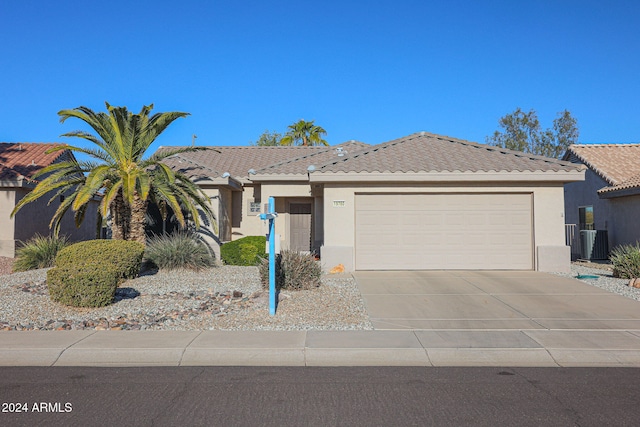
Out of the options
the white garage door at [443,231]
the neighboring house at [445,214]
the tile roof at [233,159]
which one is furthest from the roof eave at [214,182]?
the white garage door at [443,231]

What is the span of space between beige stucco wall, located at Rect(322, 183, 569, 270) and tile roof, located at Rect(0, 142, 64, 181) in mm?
10453

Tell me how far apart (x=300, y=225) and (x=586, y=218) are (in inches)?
502

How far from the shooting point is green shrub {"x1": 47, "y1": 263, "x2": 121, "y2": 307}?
10.1 m

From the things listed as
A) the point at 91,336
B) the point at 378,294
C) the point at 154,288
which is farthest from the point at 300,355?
the point at 154,288

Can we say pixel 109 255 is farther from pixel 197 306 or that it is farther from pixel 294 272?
pixel 294 272

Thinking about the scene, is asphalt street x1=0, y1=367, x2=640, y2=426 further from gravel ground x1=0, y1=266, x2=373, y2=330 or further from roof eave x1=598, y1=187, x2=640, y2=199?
roof eave x1=598, y1=187, x2=640, y2=199

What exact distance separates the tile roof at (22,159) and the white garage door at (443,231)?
1165 centimetres

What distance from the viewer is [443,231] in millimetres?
15273

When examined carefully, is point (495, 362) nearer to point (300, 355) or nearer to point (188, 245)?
point (300, 355)

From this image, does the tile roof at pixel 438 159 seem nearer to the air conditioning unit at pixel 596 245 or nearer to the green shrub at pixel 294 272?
the green shrub at pixel 294 272

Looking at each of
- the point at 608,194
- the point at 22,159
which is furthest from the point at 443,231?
the point at 22,159

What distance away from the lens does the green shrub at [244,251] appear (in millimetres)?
17250

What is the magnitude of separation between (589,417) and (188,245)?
1202 cm

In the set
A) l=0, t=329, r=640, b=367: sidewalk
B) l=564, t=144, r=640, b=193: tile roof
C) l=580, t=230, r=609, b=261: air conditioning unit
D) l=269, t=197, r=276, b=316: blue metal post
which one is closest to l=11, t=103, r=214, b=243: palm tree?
l=269, t=197, r=276, b=316: blue metal post
